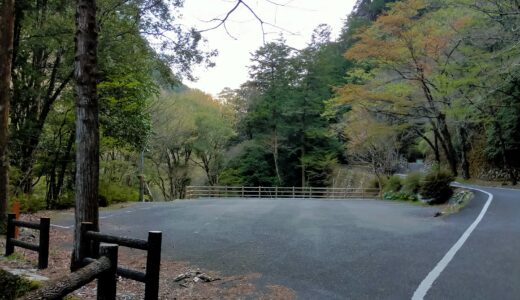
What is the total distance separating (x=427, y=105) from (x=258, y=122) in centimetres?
1967

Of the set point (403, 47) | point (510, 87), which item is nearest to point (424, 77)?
point (403, 47)

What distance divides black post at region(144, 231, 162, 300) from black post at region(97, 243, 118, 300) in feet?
1.36

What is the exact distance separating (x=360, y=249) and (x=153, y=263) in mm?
4267

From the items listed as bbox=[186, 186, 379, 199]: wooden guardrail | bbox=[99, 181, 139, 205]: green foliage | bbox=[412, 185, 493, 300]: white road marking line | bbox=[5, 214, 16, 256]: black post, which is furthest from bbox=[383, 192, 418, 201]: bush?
bbox=[5, 214, 16, 256]: black post

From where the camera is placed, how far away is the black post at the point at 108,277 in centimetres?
344

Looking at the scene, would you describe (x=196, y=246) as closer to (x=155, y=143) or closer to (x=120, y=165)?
(x=120, y=165)

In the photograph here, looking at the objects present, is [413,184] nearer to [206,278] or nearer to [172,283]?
[206,278]

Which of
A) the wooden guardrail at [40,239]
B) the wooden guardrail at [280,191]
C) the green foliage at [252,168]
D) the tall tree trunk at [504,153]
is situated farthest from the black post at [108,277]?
the green foliage at [252,168]

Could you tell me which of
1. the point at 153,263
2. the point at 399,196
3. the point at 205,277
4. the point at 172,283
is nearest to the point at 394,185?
the point at 399,196

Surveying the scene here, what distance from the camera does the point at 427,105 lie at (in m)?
17.9

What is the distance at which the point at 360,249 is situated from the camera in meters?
7.09

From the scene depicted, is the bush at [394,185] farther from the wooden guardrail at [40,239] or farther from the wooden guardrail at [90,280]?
the wooden guardrail at [90,280]

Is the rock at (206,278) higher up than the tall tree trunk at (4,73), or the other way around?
the tall tree trunk at (4,73)

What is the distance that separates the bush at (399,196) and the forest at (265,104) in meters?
2.98
